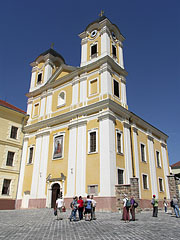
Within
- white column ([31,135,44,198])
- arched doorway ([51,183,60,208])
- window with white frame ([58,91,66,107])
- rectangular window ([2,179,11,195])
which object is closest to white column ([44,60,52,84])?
window with white frame ([58,91,66,107])

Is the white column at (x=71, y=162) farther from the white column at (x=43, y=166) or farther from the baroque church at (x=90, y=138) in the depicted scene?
the white column at (x=43, y=166)

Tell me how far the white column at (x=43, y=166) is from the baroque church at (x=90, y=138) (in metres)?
0.10

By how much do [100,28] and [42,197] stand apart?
65.1 ft

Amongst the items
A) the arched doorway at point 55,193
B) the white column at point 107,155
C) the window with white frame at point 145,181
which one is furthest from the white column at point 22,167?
the window with white frame at point 145,181

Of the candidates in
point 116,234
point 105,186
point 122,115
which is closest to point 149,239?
point 116,234

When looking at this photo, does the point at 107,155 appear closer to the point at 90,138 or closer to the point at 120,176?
the point at 120,176

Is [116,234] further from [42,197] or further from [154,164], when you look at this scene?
[154,164]

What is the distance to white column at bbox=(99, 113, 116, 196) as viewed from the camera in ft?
59.3

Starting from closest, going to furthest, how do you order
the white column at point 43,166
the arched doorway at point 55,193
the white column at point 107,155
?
1. the white column at point 107,155
2. the arched doorway at point 55,193
3. the white column at point 43,166

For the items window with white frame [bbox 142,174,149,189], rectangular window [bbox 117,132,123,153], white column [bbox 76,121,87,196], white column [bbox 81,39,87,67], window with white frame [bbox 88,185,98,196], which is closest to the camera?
window with white frame [bbox 88,185,98,196]

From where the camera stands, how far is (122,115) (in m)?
22.6

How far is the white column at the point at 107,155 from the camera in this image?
18.1 meters

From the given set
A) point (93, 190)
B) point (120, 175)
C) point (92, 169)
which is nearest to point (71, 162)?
point (92, 169)

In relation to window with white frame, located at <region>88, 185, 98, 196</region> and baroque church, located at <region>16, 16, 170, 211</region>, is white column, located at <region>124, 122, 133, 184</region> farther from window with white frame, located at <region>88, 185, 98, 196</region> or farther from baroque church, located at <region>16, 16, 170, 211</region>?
window with white frame, located at <region>88, 185, 98, 196</region>
